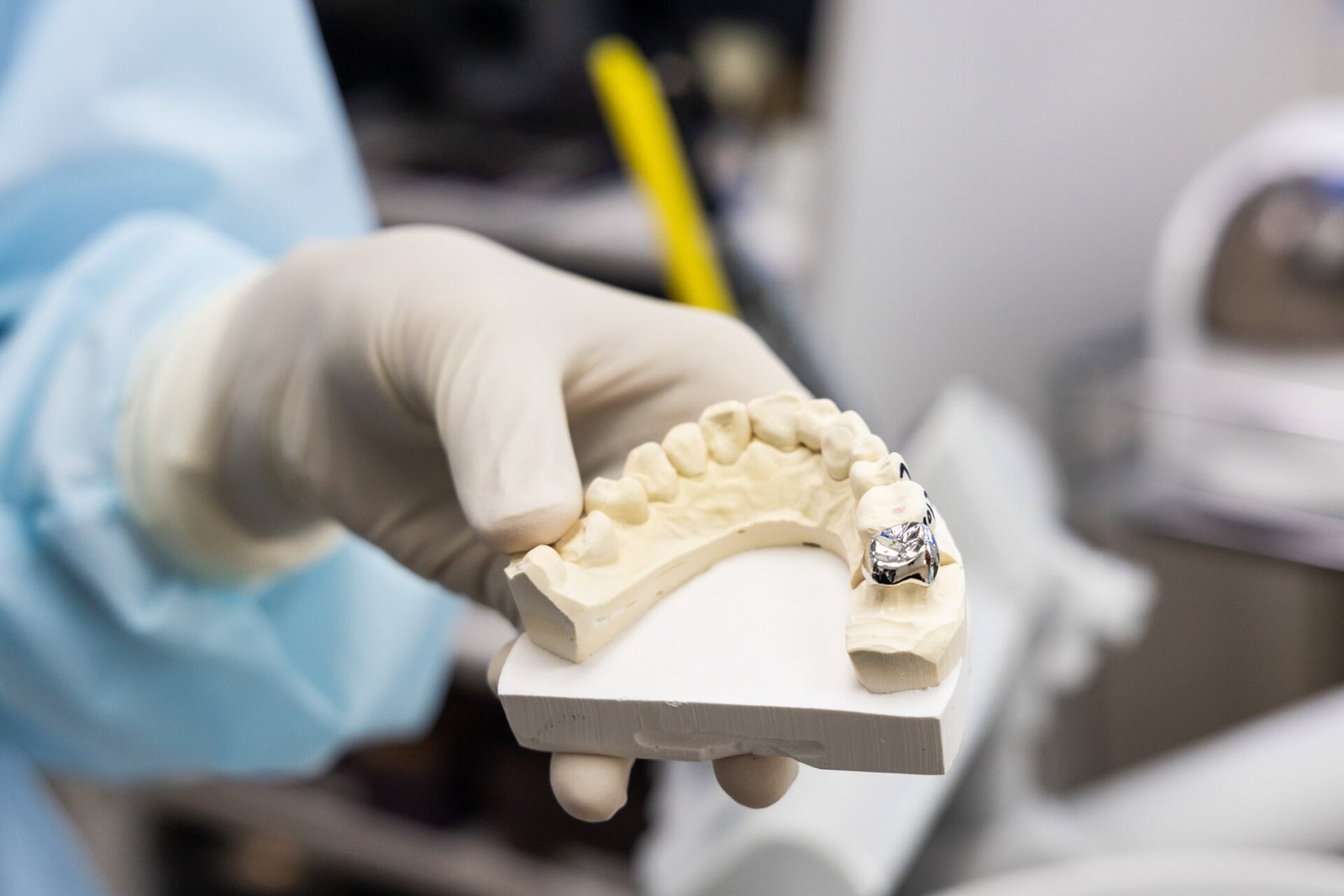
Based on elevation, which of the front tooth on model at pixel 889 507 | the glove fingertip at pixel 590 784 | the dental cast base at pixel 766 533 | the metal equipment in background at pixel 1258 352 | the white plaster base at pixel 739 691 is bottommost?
the metal equipment in background at pixel 1258 352

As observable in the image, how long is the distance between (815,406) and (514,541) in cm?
Result: 11

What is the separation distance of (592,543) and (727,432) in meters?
0.07

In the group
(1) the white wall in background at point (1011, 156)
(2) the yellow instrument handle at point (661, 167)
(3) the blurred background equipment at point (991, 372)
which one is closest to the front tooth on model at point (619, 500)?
(3) the blurred background equipment at point (991, 372)

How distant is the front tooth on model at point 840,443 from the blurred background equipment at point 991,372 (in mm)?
248

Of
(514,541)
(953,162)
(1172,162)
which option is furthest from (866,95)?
(514,541)

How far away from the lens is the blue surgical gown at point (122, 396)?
1.92ft

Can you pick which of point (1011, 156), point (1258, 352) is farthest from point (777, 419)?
point (1011, 156)

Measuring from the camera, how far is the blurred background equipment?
2.49 ft

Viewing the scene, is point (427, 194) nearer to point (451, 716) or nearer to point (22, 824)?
point (451, 716)

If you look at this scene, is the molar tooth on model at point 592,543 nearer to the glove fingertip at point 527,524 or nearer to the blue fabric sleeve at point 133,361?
the glove fingertip at point 527,524

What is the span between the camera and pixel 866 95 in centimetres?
118

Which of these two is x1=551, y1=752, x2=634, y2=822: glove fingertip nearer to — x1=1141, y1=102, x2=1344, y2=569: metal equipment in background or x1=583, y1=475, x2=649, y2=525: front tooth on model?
x1=583, y1=475, x2=649, y2=525: front tooth on model

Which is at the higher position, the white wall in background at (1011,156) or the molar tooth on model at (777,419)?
the molar tooth on model at (777,419)

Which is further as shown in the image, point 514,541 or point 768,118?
point 768,118
